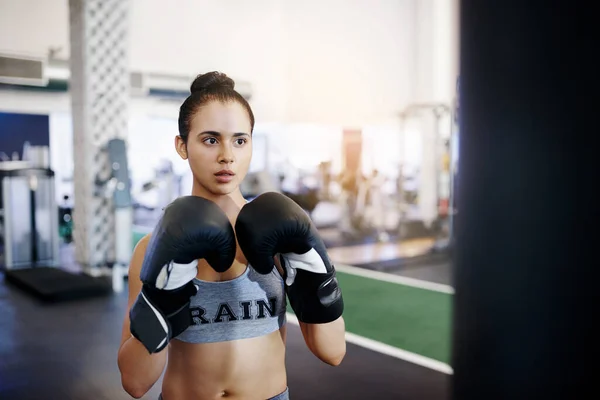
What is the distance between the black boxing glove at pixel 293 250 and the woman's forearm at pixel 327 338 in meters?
0.06

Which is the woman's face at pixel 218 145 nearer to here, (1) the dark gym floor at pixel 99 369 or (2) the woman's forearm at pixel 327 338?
(2) the woman's forearm at pixel 327 338

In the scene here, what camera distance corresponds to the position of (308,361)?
3453 mm

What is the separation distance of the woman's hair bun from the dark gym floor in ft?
6.98

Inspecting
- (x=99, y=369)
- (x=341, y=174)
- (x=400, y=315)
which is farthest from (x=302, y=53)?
(x=99, y=369)

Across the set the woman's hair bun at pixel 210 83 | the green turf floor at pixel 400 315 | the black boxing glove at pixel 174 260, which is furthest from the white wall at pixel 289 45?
the black boxing glove at pixel 174 260

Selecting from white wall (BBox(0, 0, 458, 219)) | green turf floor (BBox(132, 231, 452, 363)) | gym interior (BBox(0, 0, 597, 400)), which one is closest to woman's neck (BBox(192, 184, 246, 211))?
gym interior (BBox(0, 0, 597, 400))

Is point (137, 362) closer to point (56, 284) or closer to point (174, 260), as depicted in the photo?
point (174, 260)

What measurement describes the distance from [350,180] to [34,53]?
561cm

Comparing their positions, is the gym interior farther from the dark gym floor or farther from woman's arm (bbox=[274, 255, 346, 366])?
woman's arm (bbox=[274, 255, 346, 366])

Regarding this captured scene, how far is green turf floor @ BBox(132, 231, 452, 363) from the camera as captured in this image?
12.7 ft

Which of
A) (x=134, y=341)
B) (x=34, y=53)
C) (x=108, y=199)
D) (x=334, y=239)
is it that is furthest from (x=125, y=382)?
(x=34, y=53)

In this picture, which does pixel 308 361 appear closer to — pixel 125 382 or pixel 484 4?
pixel 125 382

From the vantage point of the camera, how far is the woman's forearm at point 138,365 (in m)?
1.13

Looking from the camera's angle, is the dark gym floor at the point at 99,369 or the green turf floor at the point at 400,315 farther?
the green turf floor at the point at 400,315
